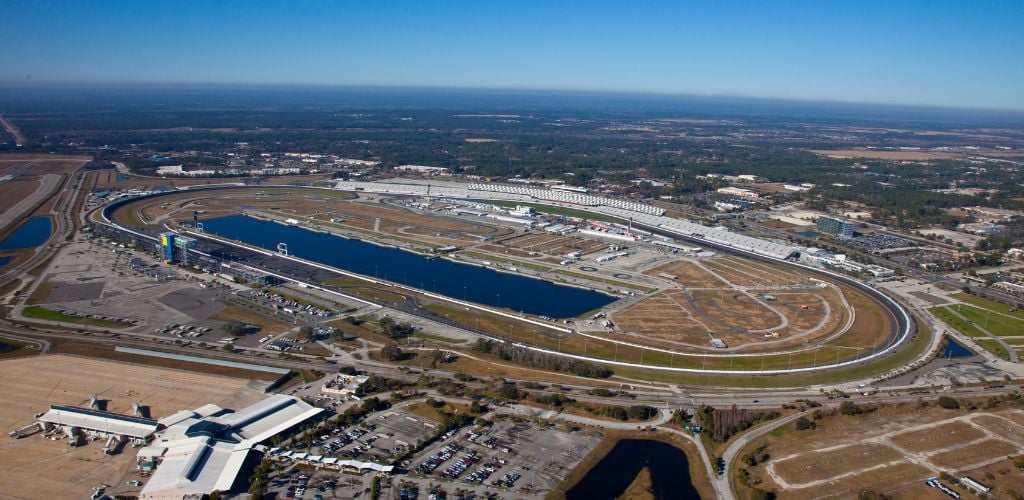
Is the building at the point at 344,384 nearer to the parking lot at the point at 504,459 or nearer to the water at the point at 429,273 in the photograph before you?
the parking lot at the point at 504,459

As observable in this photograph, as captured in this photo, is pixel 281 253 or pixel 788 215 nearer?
pixel 281 253

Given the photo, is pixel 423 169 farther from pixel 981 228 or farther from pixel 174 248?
pixel 981 228

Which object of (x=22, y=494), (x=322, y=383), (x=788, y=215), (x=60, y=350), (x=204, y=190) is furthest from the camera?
(x=204, y=190)

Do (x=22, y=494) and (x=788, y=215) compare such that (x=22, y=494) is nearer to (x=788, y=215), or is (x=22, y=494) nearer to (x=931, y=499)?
(x=931, y=499)

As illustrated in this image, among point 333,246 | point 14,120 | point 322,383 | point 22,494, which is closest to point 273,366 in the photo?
point 322,383

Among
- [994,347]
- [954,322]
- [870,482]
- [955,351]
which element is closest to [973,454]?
[870,482]

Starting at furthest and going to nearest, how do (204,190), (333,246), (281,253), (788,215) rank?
(204,190) → (788,215) → (333,246) → (281,253)

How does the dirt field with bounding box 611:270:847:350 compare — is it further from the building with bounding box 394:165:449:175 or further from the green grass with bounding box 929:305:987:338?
the building with bounding box 394:165:449:175

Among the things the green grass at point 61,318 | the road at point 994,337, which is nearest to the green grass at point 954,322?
the road at point 994,337
